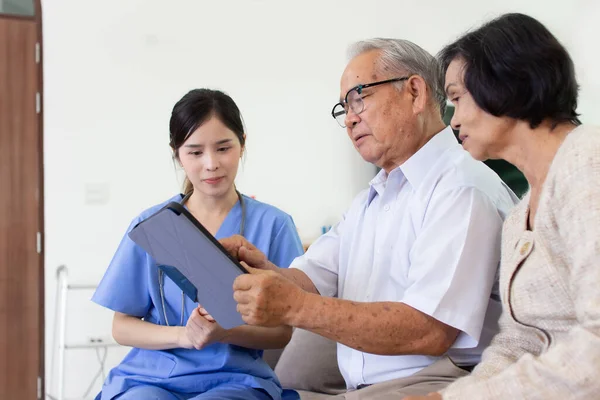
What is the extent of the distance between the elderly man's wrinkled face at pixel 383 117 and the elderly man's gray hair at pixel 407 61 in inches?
0.7

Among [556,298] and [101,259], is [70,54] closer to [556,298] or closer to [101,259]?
[101,259]

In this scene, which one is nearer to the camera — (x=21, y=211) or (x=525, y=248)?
(x=525, y=248)

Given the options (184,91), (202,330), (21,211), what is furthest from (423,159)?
(21,211)

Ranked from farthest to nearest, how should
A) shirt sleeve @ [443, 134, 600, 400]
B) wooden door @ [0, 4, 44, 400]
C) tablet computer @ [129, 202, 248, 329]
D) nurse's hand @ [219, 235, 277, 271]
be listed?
wooden door @ [0, 4, 44, 400], nurse's hand @ [219, 235, 277, 271], tablet computer @ [129, 202, 248, 329], shirt sleeve @ [443, 134, 600, 400]

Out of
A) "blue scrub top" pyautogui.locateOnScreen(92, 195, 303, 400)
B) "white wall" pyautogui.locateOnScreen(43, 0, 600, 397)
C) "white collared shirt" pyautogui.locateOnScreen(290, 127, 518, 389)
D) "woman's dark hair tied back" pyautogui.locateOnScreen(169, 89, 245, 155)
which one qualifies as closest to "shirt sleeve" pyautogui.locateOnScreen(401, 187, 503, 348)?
"white collared shirt" pyautogui.locateOnScreen(290, 127, 518, 389)

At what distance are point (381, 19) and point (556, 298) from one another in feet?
10.2

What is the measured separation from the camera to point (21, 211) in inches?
125

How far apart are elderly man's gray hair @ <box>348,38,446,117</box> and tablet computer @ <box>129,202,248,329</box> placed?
543mm

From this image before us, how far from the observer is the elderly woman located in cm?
77

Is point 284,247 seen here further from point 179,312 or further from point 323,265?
point 179,312

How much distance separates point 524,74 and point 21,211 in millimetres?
2831

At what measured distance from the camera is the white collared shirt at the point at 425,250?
1.09 m

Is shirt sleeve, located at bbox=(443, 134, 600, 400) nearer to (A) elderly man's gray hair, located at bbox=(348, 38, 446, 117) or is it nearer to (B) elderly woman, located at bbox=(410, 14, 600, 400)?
(B) elderly woman, located at bbox=(410, 14, 600, 400)

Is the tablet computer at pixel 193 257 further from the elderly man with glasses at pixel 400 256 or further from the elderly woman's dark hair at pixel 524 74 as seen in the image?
the elderly woman's dark hair at pixel 524 74
